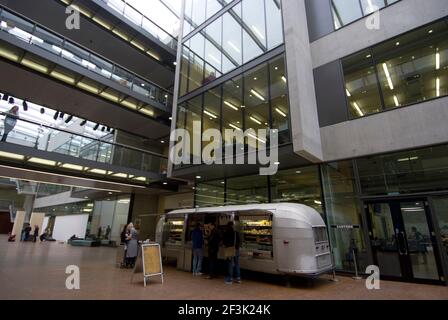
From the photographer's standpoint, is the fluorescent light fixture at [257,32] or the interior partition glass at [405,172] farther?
the fluorescent light fixture at [257,32]

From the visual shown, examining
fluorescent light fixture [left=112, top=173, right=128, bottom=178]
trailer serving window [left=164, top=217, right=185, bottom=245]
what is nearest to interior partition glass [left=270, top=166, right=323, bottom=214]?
trailer serving window [left=164, top=217, right=185, bottom=245]

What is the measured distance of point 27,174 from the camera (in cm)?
1174

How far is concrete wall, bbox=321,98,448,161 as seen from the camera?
7141mm

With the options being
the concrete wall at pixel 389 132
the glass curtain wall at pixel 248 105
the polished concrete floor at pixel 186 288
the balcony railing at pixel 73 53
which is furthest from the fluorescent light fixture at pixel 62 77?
the concrete wall at pixel 389 132

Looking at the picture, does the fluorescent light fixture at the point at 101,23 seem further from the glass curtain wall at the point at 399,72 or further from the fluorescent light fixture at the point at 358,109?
the fluorescent light fixture at the point at 358,109

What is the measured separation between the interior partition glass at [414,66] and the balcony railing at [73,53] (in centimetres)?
1153

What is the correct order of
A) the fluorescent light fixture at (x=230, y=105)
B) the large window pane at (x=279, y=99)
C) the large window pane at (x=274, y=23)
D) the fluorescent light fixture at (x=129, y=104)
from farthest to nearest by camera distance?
1. the fluorescent light fixture at (x=129, y=104)
2. the fluorescent light fixture at (x=230, y=105)
3. the large window pane at (x=274, y=23)
4. the large window pane at (x=279, y=99)

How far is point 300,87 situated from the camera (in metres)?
8.53

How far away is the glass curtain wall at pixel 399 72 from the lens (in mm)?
7652

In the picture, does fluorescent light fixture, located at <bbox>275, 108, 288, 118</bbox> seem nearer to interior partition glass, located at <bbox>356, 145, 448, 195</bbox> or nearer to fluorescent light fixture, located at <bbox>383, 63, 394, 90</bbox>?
interior partition glass, located at <bbox>356, 145, 448, 195</bbox>
